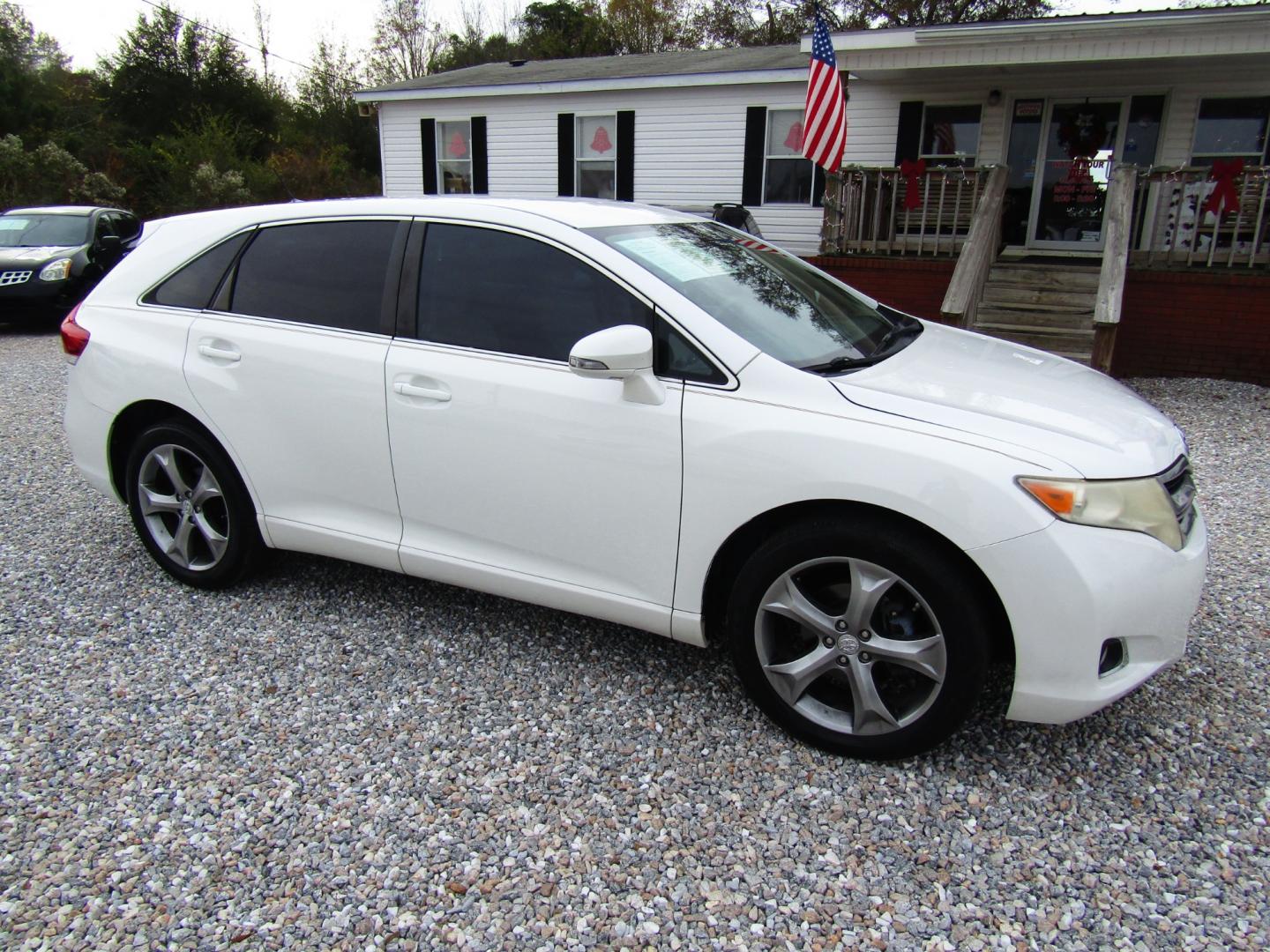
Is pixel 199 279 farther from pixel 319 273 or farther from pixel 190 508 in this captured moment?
pixel 190 508

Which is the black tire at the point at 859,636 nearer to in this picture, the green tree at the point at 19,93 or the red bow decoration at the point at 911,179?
the red bow decoration at the point at 911,179

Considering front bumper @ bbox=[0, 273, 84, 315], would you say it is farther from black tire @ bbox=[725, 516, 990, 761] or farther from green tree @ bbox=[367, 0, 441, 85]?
green tree @ bbox=[367, 0, 441, 85]

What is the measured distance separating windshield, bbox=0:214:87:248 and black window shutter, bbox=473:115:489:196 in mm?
6944

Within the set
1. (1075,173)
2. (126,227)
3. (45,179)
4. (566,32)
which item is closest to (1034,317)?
(1075,173)

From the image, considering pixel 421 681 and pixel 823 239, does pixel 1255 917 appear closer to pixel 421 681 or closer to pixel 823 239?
pixel 421 681

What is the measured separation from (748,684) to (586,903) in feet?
2.96

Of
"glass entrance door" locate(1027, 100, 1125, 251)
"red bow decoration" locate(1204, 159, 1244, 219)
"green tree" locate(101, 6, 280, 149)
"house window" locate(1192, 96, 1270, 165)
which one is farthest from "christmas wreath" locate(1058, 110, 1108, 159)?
"green tree" locate(101, 6, 280, 149)

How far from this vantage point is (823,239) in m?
11.4

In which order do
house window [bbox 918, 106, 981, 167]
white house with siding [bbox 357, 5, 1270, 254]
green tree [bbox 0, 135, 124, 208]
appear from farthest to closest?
1. green tree [bbox 0, 135, 124, 208]
2. house window [bbox 918, 106, 981, 167]
3. white house with siding [bbox 357, 5, 1270, 254]

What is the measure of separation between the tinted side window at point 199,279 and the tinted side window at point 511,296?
1.02 metres

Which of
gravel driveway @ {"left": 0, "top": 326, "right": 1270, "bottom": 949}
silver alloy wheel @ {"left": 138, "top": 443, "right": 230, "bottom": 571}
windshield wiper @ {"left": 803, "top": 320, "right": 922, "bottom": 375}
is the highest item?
windshield wiper @ {"left": 803, "top": 320, "right": 922, "bottom": 375}

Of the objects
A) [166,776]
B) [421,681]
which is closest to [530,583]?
[421,681]

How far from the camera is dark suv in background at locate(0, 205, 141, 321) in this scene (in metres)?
11.6

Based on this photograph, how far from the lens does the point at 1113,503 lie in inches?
96.7
